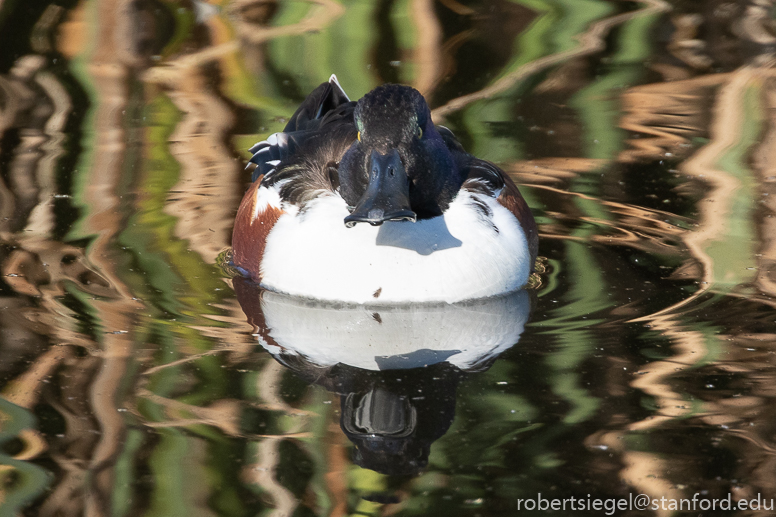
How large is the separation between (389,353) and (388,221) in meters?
0.69

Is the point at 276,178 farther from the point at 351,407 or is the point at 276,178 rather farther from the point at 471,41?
the point at 471,41

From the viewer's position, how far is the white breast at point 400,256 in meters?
5.77

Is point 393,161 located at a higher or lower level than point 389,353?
higher

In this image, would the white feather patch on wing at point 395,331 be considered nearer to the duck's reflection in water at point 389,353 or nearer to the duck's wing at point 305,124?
the duck's reflection in water at point 389,353

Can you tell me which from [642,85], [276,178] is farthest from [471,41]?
[276,178]

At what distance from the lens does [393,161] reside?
5379 millimetres

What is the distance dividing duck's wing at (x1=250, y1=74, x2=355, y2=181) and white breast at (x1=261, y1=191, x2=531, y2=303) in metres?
0.72

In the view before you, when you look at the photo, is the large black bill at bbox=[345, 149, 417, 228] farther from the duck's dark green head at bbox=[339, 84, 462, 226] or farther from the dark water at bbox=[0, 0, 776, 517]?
the dark water at bbox=[0, 0, 776, 517]

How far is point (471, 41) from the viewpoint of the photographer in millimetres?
11055

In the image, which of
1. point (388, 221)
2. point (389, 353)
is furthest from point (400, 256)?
point (389, 353)

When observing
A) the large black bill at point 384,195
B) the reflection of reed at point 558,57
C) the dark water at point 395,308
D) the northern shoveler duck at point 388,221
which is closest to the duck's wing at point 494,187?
the northern shoveler duck at point 388,221

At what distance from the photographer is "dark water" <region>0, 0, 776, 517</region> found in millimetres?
4324

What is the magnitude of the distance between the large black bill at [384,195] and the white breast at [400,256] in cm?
36

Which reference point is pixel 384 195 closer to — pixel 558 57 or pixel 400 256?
pixel 400 256
